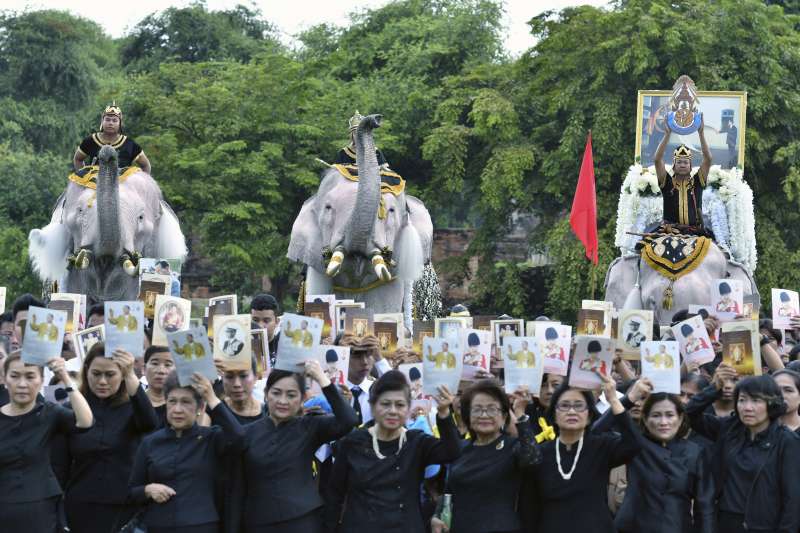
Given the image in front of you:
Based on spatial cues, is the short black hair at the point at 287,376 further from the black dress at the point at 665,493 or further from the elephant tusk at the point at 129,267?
the elephant tusk at the point at 129,267

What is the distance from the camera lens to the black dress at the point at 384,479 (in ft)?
25.6

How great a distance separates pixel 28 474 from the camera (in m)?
8.05

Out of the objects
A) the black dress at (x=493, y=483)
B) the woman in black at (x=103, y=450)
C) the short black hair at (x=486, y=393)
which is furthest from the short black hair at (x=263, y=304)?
the black dress at (x=493, y=483)

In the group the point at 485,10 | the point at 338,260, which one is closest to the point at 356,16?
the point at 485,10

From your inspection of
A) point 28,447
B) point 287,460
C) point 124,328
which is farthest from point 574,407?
point 28,447

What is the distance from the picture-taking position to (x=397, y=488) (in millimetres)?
7855

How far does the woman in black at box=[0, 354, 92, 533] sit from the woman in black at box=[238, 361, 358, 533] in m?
0.85

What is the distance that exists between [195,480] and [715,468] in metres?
2.58

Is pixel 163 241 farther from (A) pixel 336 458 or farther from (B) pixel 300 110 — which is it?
(B) pixel 300 110

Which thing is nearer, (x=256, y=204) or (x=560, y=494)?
(x=560, y=494)

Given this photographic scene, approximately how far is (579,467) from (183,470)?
1854 mm

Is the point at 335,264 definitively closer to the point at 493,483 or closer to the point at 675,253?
the point at 675,253

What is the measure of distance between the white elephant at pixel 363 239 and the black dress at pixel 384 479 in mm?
6333

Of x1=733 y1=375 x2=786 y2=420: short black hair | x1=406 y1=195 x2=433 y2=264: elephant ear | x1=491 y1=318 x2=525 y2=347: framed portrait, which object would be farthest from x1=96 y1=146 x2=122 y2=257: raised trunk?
x1=733 y1=375 x2=786 y2=420: short black hair
